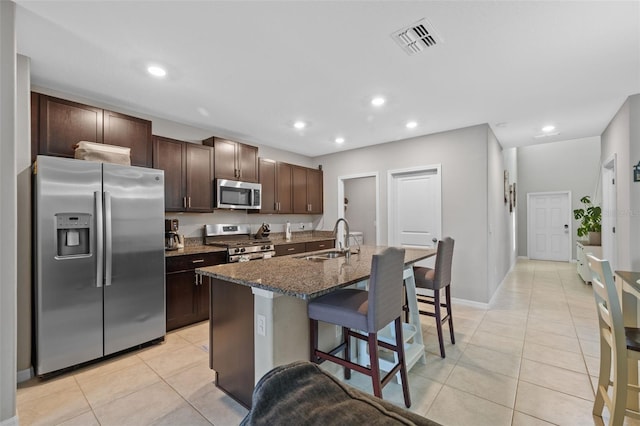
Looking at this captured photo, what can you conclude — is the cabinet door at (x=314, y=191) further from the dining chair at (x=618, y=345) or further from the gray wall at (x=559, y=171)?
the gray wall at (x=559, y=171)

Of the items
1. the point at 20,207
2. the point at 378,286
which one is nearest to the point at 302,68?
the point at 378,286

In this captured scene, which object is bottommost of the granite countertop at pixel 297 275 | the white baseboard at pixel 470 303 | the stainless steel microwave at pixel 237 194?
the white baseboard at pixel 470 303

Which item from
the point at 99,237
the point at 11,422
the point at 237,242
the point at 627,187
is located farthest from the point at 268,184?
the point at 627,187

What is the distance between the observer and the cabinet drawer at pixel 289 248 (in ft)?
14.5

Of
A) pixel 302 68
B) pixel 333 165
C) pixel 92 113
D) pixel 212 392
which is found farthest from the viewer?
pixel 333 165

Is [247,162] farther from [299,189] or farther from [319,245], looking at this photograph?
[319,245]

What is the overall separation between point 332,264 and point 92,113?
2815mm

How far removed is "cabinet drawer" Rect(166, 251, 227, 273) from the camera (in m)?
3.18

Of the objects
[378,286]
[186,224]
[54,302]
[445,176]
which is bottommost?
[54,302]

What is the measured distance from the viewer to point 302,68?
2.47 m

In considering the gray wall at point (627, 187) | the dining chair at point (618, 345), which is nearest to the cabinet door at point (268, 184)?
the dining chair at point (618, 345)

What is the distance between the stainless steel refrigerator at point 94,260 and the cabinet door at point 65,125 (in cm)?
41

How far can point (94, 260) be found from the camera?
8.18 ft

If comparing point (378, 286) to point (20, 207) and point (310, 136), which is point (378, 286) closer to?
point (20, 207)
